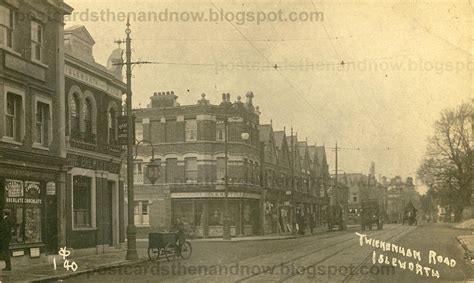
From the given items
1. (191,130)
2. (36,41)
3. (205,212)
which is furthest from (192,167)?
(36,41)

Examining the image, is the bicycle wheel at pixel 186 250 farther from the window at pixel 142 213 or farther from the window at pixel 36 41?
the window at pixel 142 213

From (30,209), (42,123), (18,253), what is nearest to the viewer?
(18,253)

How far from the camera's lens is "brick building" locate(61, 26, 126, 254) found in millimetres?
24562

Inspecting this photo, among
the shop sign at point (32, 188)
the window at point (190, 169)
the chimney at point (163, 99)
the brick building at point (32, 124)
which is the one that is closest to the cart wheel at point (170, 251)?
the brick building at point (32, 124)

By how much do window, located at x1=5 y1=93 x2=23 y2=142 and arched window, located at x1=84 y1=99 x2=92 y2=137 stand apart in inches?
224

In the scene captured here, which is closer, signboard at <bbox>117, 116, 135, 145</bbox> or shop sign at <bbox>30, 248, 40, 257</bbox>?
shop sign at <bbox>30, 248, 40, 257</bbox>

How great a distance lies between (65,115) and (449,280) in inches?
615

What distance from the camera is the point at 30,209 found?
818 inches

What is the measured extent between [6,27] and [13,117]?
9.57 feet

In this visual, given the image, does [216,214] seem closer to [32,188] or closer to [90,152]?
[90,152]

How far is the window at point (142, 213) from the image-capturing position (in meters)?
46.3

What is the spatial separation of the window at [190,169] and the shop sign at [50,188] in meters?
23.9

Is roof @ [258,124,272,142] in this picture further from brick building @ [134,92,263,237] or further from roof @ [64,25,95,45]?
roof @ [64,25,95,45]

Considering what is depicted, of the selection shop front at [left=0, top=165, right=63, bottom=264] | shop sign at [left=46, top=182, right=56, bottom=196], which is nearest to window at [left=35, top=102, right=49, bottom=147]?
shop front at [left=0, top=165, right=63, bottom=264]
